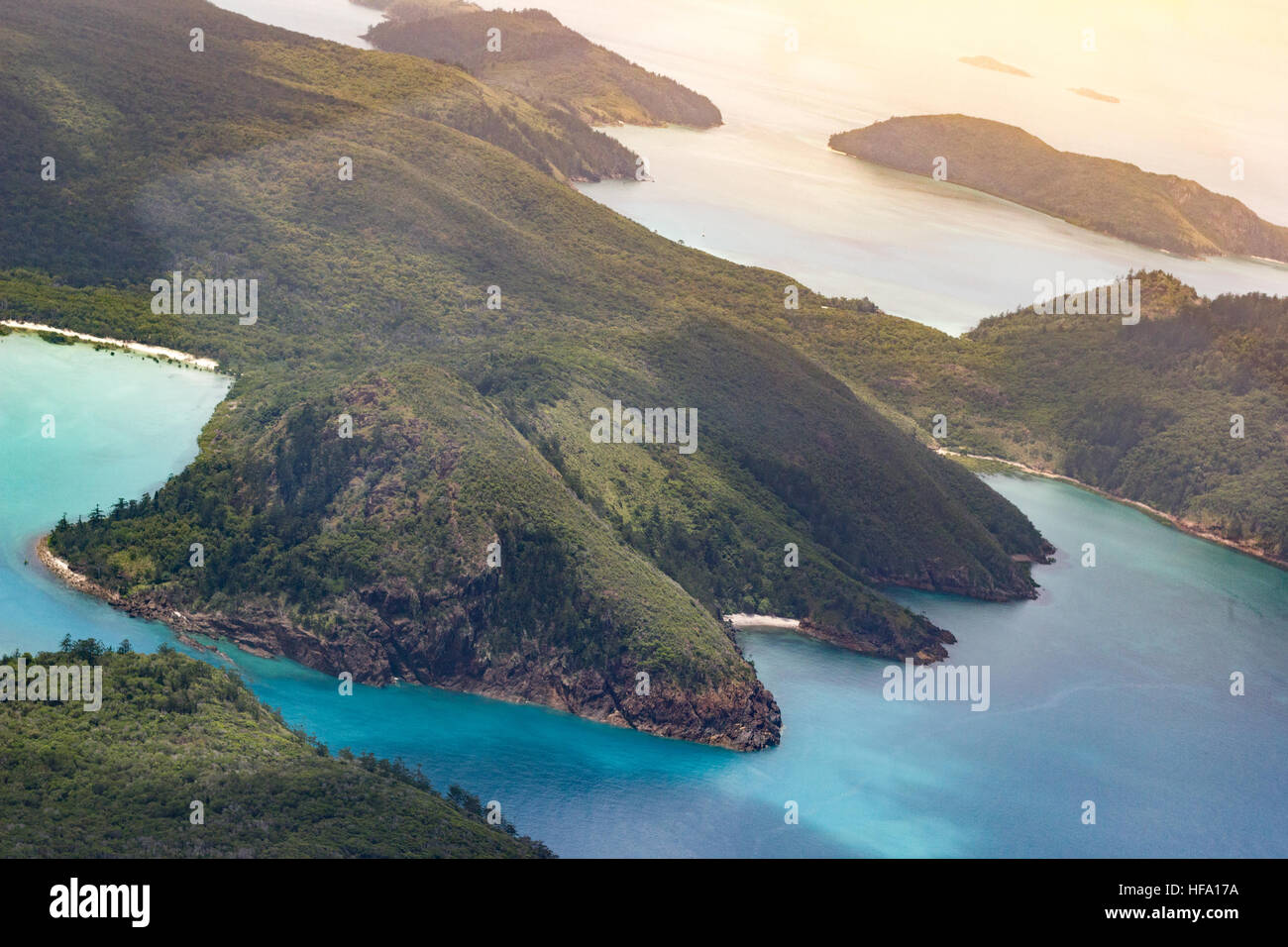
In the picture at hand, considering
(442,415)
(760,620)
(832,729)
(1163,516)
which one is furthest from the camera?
(1163,516)

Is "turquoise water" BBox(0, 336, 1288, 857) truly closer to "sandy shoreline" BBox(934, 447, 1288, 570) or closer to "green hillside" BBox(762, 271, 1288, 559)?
"sandy shoreline" BBox(934, 447, 1288, 570)

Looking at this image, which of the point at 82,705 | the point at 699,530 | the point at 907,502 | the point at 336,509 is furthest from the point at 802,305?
the point at 82,705

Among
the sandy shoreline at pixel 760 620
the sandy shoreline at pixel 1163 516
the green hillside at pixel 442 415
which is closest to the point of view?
the green hillside at pixel 442 415

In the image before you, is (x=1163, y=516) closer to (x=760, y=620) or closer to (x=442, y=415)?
(x=760, y=620)

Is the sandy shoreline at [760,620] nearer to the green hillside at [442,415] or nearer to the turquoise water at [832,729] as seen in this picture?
the green hillside at [442,415]

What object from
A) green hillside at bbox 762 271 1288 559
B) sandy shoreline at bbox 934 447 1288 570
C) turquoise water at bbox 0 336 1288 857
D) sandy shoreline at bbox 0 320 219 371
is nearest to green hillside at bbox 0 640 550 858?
turquoise water at bbox 0 336 1288 857

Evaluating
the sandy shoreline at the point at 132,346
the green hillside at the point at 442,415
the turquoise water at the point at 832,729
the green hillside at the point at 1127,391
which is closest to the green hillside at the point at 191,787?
the turquoise water at the point at 832,729

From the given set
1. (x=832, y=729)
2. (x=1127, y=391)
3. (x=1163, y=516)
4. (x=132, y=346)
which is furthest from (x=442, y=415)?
(x=1127, y=391)
